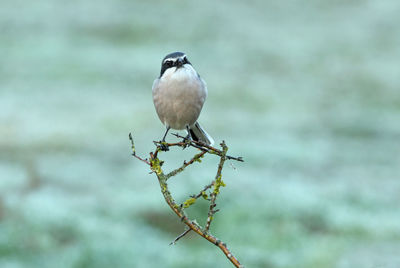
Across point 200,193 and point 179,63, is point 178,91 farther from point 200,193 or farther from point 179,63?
point 200,193

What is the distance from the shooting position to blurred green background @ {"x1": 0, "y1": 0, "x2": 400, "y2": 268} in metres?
13.8

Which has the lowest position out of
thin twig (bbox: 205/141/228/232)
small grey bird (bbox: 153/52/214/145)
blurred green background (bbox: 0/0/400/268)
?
thin twig (bbox: 205/141/228/232)

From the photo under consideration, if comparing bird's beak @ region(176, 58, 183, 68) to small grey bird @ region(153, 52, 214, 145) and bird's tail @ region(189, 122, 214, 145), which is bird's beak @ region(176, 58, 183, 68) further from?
bird's tail @ region(189, 122, 214, 145)

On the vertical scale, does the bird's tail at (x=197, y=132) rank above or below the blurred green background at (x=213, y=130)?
below

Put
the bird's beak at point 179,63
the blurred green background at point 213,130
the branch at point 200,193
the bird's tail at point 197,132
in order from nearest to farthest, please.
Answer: the branch at point 200,193
the bird's beak at point 179,63
the bird's tail at point 197,132
the blurred green background at point 213,130

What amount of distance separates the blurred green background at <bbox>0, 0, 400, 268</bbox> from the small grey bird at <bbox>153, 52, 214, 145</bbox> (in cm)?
686

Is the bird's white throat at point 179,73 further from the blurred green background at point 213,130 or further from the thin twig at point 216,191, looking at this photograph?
the blurred green background at point 213,130

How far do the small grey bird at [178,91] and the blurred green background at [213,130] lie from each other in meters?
6.86

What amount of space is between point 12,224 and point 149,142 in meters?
7.06

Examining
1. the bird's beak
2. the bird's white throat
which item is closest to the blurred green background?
the bird's white throat

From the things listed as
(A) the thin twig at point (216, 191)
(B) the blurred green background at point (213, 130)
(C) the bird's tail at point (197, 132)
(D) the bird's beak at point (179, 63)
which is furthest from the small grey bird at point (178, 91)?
(B) the blurred green background at point (213, 130)

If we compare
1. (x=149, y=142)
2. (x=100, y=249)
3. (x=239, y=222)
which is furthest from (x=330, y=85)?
(x=100, y=249)

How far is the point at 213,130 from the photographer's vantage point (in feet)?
73.7

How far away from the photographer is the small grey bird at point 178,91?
602 cm
